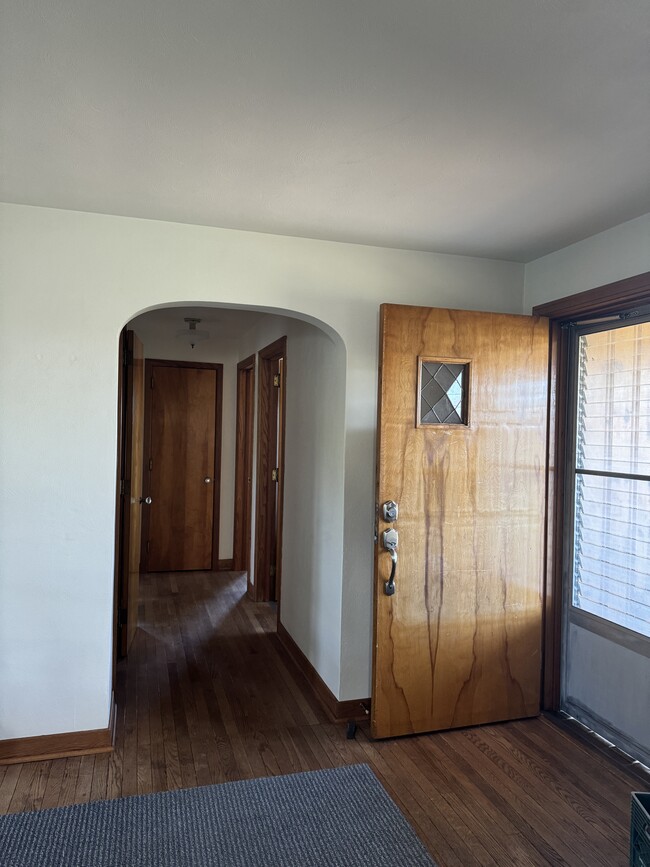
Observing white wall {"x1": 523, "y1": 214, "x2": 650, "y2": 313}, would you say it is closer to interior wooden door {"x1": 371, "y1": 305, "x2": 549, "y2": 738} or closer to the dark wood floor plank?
interior wooden door {"x1": 371, "y1": 305, "x2": 549, "y2": 738}

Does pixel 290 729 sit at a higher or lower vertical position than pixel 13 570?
lower

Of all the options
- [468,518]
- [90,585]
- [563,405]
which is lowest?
[90,585]

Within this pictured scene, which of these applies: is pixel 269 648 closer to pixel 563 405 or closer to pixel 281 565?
pixel 281 565

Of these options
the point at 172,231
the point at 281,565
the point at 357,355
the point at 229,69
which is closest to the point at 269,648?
the point at 281,565

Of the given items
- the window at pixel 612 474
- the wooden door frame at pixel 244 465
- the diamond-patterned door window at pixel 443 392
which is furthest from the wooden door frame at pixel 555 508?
the wooden door frame at pixel 244 465

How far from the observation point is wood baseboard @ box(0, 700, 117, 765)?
8.53 feet

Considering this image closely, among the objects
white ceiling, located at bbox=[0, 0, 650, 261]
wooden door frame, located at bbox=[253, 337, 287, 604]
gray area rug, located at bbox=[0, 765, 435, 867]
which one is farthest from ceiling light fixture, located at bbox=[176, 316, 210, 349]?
gray area rug, located at bbox=[0, 765, 435, 867]

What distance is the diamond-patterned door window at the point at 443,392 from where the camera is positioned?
2916 millimetres

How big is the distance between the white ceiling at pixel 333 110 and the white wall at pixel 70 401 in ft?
0.63

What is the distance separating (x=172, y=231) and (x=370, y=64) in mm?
1511

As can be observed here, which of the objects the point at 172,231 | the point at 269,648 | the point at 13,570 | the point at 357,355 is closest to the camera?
the point at 13,570

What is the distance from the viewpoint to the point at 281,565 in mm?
4367

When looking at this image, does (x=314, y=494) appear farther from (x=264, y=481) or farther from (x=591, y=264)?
(x=591, y=264)

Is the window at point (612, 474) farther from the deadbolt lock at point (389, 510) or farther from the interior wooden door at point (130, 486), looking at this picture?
the interior wooden door at point (130, 486)
